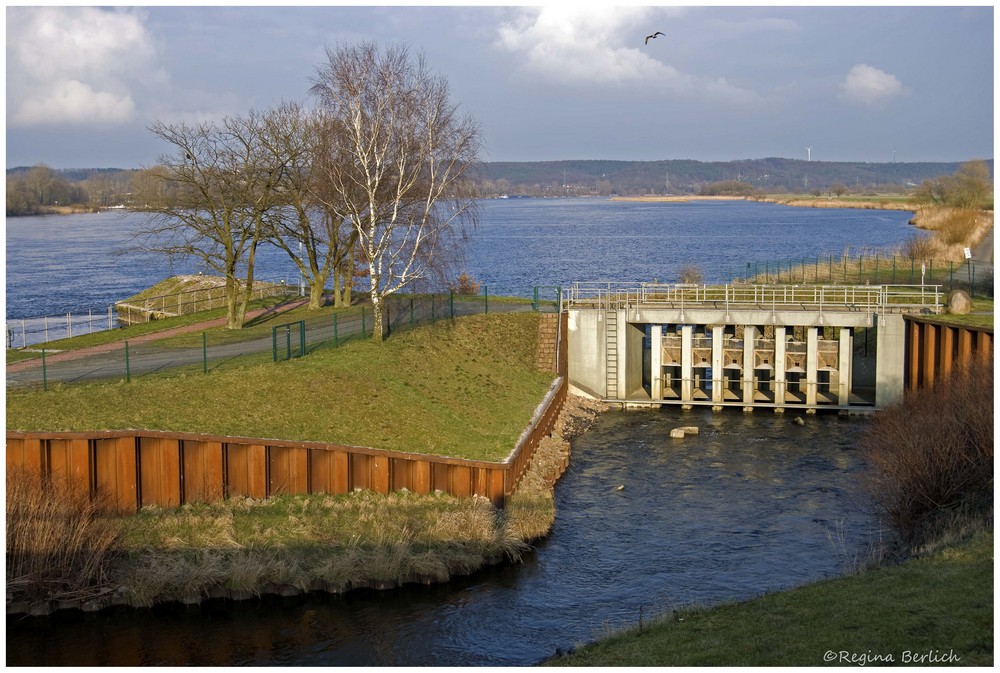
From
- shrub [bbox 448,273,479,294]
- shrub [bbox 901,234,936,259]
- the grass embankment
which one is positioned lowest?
the grass embankment

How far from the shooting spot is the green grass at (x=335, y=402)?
27.5 meters

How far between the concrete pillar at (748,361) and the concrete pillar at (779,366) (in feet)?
3.21

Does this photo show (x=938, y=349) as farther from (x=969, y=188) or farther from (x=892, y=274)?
(x=969, y=188)

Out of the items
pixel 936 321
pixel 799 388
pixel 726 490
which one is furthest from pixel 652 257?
pixel 726 490

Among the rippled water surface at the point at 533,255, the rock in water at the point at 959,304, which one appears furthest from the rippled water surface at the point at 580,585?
the rippled water surface at the point at 533,255

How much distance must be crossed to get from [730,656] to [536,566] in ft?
33.3

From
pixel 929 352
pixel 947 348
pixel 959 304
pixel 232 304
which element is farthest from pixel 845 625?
pixel 232 304

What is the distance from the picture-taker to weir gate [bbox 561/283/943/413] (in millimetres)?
43094

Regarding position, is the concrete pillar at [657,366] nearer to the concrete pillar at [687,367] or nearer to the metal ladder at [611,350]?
the concrete pillar at [687,367]

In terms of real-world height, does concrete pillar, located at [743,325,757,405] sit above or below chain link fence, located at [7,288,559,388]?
below

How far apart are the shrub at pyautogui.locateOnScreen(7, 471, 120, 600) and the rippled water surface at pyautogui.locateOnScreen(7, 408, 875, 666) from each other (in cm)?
72

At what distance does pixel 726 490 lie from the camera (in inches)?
1268

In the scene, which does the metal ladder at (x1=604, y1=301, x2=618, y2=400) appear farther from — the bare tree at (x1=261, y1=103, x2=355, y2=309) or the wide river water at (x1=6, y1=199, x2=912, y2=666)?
the bare tree at (x1=261, y1=103, x2=355, y2=309)

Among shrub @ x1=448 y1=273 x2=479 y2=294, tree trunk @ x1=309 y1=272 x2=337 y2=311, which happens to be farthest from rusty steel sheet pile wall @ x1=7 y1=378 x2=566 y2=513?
shrub @ x1=448 y1=273 x2=479 y2=294
